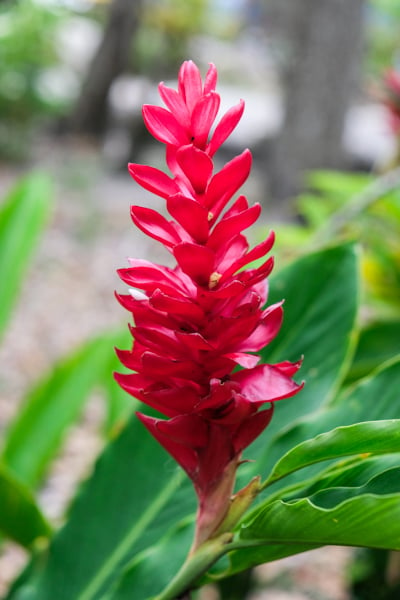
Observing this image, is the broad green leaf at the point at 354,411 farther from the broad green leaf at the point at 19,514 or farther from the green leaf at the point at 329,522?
the broad green leaf at the point at 19,514

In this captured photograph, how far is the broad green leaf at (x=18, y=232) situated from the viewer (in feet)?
5.25

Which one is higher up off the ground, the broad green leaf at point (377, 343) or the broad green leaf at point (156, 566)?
the broad green leaf at point (156, 566)

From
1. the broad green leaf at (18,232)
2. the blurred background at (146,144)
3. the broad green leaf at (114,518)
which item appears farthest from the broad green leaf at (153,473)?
the broad green leaf at (18,232)

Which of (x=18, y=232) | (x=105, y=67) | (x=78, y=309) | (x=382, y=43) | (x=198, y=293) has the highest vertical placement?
(x=105, y=67)

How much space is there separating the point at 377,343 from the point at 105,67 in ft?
29.3

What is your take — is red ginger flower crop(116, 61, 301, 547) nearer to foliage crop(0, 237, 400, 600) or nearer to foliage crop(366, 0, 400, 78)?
foliage crop(0, 237, 400, 600)

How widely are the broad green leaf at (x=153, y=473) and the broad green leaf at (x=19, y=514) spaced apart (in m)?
0.10

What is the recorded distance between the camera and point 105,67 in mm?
9578

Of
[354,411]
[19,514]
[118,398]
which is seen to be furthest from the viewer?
[118,398]

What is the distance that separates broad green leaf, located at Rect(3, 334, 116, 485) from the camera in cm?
157

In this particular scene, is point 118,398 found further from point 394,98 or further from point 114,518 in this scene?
point 394,98

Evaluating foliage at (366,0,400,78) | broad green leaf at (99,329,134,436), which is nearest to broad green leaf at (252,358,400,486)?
broad green leaf at (99,329,134,436)

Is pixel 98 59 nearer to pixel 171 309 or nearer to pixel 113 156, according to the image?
pixel 113 156

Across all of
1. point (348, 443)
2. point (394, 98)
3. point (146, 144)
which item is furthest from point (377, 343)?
point (146, 144)
